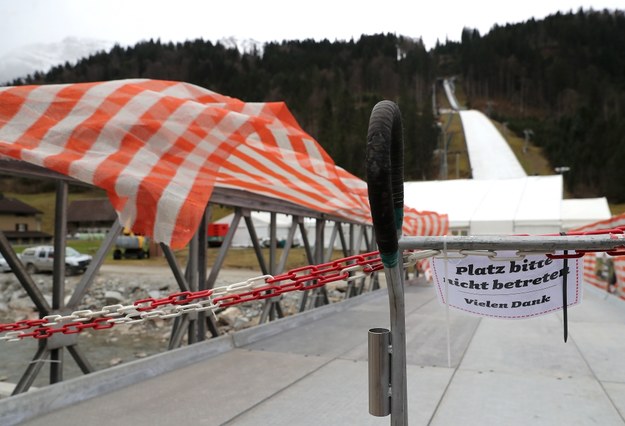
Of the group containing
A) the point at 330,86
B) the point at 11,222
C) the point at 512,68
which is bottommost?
the point at 11,222

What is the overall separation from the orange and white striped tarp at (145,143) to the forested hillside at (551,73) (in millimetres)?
98818

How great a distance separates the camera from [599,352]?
5523 millimetres

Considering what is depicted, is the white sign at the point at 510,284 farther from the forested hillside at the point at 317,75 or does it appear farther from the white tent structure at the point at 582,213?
the forested hillside at the point at 317,75

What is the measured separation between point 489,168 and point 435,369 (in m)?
64.0

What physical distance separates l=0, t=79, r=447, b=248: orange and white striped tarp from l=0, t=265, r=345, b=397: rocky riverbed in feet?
7.05

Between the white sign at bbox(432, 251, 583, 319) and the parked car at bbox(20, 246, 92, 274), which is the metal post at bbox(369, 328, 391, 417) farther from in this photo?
the parked car at bbox(20, 246, 92, 274)

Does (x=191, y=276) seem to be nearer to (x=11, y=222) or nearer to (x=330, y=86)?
(x=11, y=222)

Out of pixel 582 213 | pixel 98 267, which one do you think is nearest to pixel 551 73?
pixel 582 213

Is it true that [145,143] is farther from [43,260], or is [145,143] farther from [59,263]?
[43,260]

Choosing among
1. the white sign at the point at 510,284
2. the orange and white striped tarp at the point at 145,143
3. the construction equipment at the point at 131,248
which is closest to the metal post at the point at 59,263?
the orange and white striped tarp at the point at 145,143

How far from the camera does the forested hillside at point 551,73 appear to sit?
112 m

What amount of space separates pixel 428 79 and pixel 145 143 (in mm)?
151292

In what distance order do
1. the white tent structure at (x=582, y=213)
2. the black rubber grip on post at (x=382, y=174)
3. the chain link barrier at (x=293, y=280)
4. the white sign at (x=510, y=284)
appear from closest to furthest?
the black rubber grip on post at (x=382, y=174), the chain link barrier at (x=293, y=280), the white sign at (x=510, y=284), the white tent structure at (x=582, y=213)

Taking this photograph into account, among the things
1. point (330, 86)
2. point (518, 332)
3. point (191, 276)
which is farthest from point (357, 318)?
point (330, 86)
